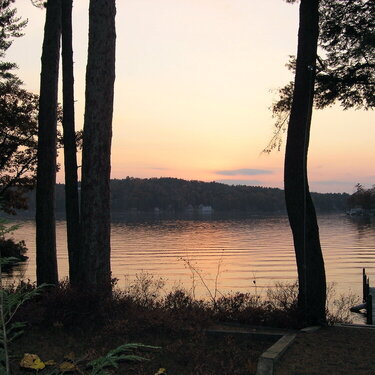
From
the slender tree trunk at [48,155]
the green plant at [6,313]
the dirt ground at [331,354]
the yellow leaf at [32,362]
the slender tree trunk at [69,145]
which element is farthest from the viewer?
the slender tree trunk at [69,145]

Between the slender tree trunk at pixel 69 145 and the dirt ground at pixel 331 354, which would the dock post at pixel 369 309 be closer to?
the dirt ground at pixel 331 354

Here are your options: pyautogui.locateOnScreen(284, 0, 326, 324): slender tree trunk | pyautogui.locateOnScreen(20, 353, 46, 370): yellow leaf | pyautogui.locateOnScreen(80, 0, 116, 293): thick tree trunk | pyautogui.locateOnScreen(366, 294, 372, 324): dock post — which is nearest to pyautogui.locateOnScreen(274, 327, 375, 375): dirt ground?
pyautogui.locateOnScreen(284, 0, 326, 324): slender tree trunk

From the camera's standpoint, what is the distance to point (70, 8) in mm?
13219

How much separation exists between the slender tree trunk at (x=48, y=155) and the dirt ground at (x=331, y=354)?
6491 millimetres

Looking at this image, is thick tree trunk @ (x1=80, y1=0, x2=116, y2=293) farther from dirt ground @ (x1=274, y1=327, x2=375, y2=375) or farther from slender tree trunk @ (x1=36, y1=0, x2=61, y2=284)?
dirt ground @ (x1=274, y1=327, x2=375, y2=375)

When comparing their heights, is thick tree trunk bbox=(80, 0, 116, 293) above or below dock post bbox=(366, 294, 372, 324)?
above

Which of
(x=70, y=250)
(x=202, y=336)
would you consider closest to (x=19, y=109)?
(x=70, y=250)

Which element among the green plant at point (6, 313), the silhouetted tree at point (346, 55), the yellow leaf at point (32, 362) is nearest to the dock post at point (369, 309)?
the silhouetted tree at point (346, 55)

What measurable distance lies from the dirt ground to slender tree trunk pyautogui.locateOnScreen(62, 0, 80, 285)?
644 centimetres

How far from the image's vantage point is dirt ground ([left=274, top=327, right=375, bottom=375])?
6438 mm

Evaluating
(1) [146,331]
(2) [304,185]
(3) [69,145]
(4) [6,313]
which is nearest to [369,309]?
(2) [304,185]

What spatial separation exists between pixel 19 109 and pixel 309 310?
20.0m

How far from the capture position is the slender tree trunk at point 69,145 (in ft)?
39.5

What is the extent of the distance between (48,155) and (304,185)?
Result: 666 cm
